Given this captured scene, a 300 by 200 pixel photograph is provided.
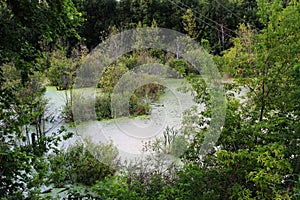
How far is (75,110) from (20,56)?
4477mm

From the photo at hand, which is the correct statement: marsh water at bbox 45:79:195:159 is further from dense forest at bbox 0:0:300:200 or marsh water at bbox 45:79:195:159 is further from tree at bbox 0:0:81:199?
tree at bbox 0:0:81:199

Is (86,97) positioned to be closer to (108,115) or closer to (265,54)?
(108,115)

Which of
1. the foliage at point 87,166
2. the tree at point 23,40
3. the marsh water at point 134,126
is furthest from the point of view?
the marsh water at point 134,126

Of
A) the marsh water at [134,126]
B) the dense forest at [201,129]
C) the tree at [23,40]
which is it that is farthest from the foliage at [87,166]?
the tree at [23,40]

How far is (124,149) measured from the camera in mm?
4551

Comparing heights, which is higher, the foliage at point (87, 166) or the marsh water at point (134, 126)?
the marsh water at point (134, 126)

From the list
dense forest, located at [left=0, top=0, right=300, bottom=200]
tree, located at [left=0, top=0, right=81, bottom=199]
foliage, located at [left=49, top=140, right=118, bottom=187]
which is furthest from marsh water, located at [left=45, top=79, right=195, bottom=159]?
tree, located at [left=0, top=0, right=81, bottom=199]

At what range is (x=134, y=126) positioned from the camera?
5539 millimetres

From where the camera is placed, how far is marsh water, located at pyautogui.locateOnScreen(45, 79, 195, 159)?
4746 mm

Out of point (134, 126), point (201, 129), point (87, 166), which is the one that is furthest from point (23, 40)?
point (134, 126)

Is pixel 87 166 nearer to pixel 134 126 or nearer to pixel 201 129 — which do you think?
pixel 201 129

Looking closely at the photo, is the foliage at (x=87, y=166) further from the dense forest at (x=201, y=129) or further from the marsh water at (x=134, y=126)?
the marsh water at (x=134, y=126)

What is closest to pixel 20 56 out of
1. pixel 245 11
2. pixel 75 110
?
pixel 75 110

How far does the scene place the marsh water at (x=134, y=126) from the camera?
4.75m
